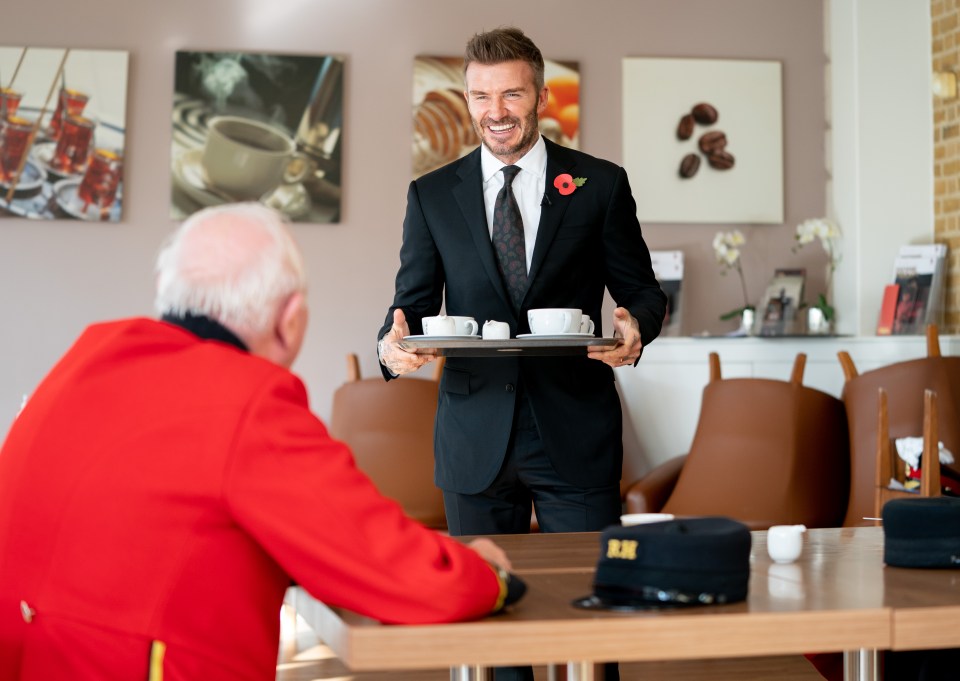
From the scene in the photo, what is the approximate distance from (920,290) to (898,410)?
99 centimetres

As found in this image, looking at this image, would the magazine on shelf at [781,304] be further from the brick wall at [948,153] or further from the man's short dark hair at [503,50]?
the man's short dark hair at [503,50]

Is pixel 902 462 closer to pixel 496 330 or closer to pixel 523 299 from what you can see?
pixel 523 299

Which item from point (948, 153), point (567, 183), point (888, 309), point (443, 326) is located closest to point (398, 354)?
point (443, 326)

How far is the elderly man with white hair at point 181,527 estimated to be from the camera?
128 centimetres

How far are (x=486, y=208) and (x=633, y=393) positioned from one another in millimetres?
2797

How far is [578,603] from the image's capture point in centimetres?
139

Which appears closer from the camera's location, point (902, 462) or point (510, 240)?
point (510, 240)

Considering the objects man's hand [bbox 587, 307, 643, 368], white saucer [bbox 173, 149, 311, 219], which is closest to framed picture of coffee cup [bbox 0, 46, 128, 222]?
white saucer [bbox 173, 149, 311, 219]

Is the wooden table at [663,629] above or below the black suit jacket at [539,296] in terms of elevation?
below

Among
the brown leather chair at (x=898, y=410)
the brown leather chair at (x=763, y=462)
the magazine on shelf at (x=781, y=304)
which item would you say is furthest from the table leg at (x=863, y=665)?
the magazine on shelf at (x=781, y=304)

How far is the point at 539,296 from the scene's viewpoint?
254cm

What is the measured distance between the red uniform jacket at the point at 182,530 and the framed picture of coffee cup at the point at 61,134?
14.1 ft

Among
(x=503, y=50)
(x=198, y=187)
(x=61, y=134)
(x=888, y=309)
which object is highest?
(x=61, y=134)

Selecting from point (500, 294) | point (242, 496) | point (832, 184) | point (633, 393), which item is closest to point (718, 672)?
point (633, 393)
